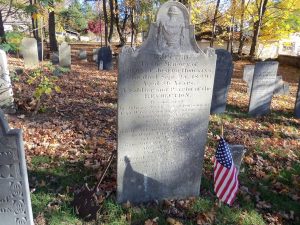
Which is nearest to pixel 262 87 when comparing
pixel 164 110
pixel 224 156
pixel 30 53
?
pixel 224 156

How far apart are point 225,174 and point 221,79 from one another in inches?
199

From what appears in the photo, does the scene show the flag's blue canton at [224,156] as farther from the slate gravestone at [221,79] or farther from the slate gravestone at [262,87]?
the slate gravestone at [262,87]

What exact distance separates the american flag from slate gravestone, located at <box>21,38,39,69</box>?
12158mm

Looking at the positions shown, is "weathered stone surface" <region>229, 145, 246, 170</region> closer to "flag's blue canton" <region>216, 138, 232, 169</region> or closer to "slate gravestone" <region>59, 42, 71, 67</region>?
"flag's blue canton" <region>216, 138, 232, 169</region>

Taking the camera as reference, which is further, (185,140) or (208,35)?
(208,35)

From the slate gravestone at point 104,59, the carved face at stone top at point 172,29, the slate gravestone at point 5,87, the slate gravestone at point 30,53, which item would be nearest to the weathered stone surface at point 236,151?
the carved face at stone top at point 172,29

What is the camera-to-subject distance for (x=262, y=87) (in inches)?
340

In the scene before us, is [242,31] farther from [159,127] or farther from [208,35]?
[159,127]

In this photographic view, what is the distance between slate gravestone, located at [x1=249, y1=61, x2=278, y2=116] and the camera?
Result: 8438mm

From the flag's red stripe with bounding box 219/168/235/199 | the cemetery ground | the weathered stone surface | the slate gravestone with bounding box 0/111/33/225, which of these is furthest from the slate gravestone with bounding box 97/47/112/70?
the slate gravestone with bounding box 0/111/33/225

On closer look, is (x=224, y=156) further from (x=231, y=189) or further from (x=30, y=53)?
(x=30, y=53)

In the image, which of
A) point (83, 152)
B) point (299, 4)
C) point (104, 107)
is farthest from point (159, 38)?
point (299, 4)

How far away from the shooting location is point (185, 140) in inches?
159

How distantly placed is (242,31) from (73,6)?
28077 mm
